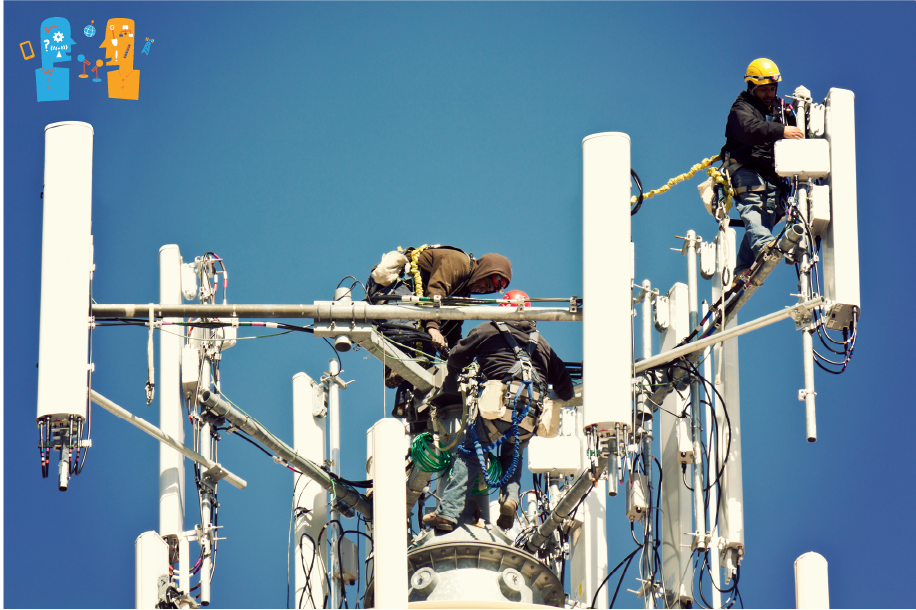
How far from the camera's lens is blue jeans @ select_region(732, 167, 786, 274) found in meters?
22.0

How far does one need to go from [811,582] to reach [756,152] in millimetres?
8565

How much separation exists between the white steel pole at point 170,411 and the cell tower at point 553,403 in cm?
3

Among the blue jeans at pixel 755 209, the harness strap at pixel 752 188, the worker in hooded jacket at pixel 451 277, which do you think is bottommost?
the worker in hooded jacket at pixel 451 277

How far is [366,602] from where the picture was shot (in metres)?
22.1

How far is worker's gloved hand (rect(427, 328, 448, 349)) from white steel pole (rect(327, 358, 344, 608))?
298 centimetres

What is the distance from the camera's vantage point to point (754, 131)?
71.9ft

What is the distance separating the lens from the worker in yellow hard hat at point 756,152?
863 inches

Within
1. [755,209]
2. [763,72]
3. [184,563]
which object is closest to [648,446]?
[755,209]

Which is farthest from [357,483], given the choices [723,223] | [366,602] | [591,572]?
[723,223]

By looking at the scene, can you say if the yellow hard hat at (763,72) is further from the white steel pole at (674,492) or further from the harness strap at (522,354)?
the harness strap at (522,354)

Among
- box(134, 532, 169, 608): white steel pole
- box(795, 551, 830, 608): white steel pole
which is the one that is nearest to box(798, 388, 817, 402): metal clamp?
box(795, 551, 830, 608): white steel pole

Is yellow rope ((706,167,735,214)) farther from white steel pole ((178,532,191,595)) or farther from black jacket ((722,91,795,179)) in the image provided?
white steel pole ((178,532,191,595))

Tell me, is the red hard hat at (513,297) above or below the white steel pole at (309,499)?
above

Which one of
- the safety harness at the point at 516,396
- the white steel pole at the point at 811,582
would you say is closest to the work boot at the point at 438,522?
the safety harness at the point at 516,396
